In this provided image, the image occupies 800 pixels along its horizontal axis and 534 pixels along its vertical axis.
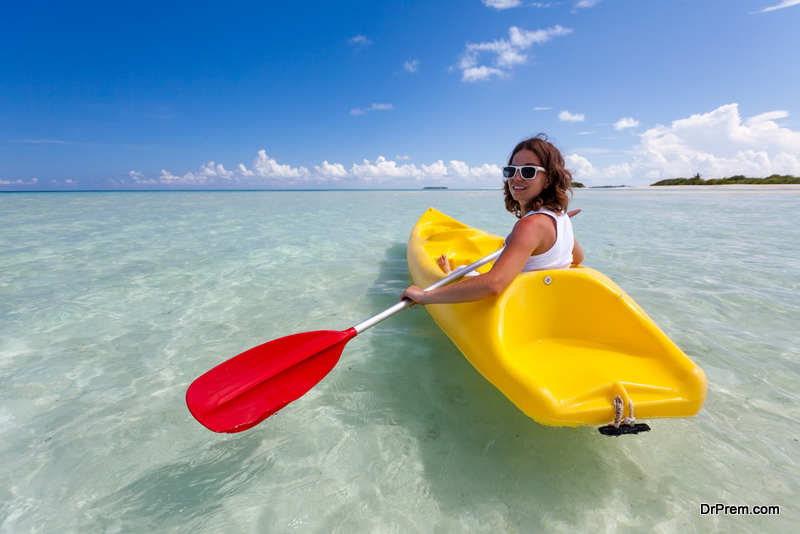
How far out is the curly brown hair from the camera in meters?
1.97

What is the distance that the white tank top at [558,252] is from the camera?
1957 millimetres

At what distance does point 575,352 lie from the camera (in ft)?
6.34

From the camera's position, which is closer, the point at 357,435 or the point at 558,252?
the point at 558,252

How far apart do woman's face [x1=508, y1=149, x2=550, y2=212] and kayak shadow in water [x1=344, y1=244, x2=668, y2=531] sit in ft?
4.38

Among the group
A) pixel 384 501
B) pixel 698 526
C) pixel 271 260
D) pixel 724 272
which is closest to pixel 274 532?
pixel 384 501

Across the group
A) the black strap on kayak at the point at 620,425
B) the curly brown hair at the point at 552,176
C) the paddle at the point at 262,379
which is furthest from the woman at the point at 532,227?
the black strap on kayak at the point at 620,425

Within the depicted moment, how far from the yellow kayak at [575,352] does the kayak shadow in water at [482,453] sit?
0.43 m

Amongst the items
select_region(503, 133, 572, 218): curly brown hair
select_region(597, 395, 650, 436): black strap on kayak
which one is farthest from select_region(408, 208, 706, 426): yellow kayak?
select_region(503, 133, 572, 218): curly brown hair

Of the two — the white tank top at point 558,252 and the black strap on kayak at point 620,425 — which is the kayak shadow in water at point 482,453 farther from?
the white tank top at point 558,252

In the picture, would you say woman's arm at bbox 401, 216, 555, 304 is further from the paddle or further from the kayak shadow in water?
the kayak shadow in water

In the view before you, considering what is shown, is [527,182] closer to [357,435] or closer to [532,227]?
[532,227]

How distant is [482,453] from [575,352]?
752 millimetres

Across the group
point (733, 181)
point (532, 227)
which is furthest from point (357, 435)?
point (733, 181)

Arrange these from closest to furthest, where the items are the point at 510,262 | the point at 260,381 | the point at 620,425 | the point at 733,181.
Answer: the point at 620,425
the point at 510,262
the point at 260,381
the point at 733,181
